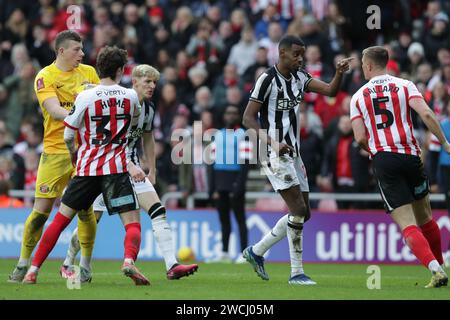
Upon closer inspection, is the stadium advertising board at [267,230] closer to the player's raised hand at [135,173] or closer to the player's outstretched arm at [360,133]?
the player's outstretched arm at [360,133]

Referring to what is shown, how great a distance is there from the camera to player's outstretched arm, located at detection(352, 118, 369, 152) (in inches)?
444

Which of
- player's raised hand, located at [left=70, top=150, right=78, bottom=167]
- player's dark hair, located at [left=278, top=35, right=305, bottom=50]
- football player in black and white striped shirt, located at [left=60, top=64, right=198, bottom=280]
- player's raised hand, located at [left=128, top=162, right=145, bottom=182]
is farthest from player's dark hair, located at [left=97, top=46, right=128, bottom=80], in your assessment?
player's dark hair, located at [left=278, top=35, right=305, bottom=50]

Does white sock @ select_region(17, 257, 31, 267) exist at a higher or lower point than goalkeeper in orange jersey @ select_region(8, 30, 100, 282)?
lower

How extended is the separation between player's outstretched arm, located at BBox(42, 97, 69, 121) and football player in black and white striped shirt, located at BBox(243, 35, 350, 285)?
1994mm

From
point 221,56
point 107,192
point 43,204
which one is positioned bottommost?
point 43,204

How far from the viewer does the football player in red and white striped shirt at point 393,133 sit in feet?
36.7

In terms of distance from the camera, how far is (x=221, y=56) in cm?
2272

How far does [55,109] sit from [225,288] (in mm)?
2702

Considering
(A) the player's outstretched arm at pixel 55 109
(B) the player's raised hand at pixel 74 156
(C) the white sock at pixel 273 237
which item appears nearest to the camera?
(B) the player's raised hand at pixel 74 156

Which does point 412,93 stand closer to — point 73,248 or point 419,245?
point 419,245

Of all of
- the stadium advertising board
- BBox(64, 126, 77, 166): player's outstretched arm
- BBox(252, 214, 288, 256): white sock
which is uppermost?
BBox(64, 126, 77, 166): player's outstretched arm

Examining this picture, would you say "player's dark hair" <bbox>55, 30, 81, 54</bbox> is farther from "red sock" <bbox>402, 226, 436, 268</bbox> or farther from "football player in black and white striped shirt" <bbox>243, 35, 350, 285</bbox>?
"red sock" <bbox>402, 226, 436, 268</bbox>

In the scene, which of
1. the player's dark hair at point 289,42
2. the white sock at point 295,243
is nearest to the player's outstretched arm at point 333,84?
the player's dark hair at point 289,42

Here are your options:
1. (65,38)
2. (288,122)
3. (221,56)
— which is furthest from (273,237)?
(221,56)
